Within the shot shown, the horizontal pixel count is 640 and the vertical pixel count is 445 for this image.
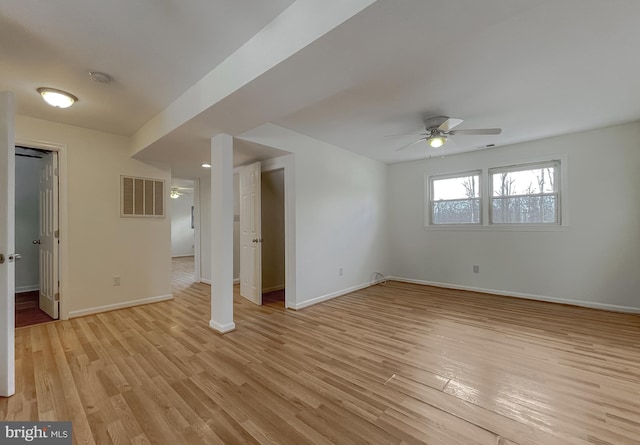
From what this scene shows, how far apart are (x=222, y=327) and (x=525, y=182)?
5.08m

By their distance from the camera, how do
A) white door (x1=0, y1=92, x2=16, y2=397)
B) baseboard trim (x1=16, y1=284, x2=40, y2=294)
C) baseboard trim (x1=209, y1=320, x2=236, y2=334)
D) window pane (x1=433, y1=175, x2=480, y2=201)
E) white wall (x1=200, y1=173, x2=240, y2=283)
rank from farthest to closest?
white wall (x1=200, y1=173, x2=240, y2=283) < window pane (x1=433, y1=175, x2=480, y2=201) < baseboard trim (x1=16, y1=284, x2=40, y2=294) < baseboard trim (x1=209, y1=320, x2=236, y2=334) < white door (x1=0, y1=92, x2=16, y2=397)

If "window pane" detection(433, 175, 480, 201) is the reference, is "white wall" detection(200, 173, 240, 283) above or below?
below

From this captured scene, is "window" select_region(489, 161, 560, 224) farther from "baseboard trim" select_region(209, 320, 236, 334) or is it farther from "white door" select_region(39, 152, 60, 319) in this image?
"white door" select_region(39, 152, 60, 319)

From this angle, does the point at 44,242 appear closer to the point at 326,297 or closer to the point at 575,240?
the point at 326,297

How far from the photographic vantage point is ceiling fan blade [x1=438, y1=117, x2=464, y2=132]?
2.96 meters

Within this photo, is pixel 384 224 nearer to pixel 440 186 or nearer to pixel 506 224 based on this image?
pixel 440 186

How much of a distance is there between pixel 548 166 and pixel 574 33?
9.95 ft

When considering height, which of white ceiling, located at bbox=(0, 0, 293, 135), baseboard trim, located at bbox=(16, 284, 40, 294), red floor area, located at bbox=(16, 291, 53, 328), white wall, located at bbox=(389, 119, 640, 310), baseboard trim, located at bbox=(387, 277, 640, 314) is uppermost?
white ceiling, located at bbox=(0, 0, 293, 135)

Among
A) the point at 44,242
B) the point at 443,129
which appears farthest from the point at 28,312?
the point at 443,129

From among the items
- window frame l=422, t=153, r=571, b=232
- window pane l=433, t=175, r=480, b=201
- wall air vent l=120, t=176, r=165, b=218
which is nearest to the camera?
wall air vent l=120, t=176, r=165, b=218

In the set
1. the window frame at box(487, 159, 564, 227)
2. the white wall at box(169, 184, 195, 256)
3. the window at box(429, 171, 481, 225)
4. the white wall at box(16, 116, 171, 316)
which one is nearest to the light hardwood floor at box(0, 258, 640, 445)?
the white wall at box(16, 116, 171, 316)

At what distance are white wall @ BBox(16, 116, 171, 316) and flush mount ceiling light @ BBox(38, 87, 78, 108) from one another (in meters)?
1.09

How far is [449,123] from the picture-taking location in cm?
304

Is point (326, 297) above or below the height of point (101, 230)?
below
